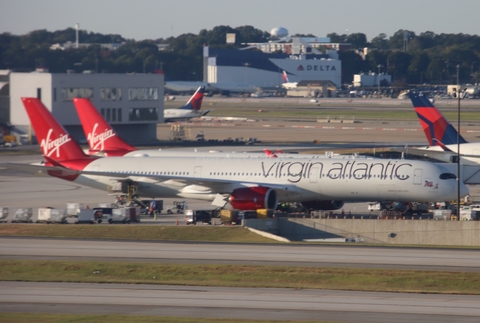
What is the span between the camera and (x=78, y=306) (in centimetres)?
3191

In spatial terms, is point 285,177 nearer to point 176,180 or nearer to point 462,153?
point 176,180

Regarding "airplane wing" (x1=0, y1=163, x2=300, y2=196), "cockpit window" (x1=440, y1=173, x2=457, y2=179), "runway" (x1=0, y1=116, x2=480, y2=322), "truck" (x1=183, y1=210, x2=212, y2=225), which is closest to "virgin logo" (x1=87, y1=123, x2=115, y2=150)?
"airplane wing" (x1=0, y1=163, x2=300, y2=196)

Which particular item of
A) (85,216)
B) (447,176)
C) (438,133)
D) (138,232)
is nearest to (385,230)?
(447,176)

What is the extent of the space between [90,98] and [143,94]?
10.9 meters

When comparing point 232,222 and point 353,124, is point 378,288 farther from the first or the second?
point 353,124

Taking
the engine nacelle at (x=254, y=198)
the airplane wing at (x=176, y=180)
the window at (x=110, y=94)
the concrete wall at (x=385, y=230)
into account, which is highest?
the window at (x=110, y=94)

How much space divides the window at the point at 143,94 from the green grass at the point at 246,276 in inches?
3349

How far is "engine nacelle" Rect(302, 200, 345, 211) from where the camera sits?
62219 mm

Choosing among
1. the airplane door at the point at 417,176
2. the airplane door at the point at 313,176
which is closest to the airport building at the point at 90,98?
the airplane door at the point at 313,176

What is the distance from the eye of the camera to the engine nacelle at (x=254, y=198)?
192ft

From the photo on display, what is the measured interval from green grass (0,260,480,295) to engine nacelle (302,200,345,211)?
23.9m

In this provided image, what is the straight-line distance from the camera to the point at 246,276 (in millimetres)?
37719

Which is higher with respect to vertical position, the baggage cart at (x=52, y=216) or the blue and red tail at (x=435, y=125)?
the blue and red tail at (x=435, y=125)

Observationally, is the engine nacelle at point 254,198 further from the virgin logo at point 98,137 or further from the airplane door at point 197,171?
the virgin logo at point 98,137
